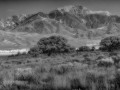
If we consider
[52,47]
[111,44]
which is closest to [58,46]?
[52,47]

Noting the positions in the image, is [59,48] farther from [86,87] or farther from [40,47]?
[86,87]

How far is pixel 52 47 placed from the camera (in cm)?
5544

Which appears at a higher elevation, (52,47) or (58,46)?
(58,46)

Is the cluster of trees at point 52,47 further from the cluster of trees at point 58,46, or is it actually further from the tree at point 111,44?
the tree at point 111,44

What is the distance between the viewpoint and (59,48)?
57500 millimetres

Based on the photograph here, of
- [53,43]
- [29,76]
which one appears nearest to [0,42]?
[53,43]

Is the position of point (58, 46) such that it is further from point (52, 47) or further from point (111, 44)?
point (111, 44)

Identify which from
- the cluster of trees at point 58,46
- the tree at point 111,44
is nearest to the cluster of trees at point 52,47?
the cluster of trees at point 58,46

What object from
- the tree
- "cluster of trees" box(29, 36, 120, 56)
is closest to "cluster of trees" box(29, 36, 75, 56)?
"cluster of trees" box(29, 36, 120, 56)

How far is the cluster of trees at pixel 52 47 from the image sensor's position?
182ft

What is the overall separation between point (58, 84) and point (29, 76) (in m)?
1.56

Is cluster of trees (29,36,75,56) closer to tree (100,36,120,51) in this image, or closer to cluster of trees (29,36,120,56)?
cluster of trees (29,36,120,56)

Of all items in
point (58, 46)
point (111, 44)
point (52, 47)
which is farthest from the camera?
point (58, 46)

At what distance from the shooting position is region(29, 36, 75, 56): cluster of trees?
55400 mm
